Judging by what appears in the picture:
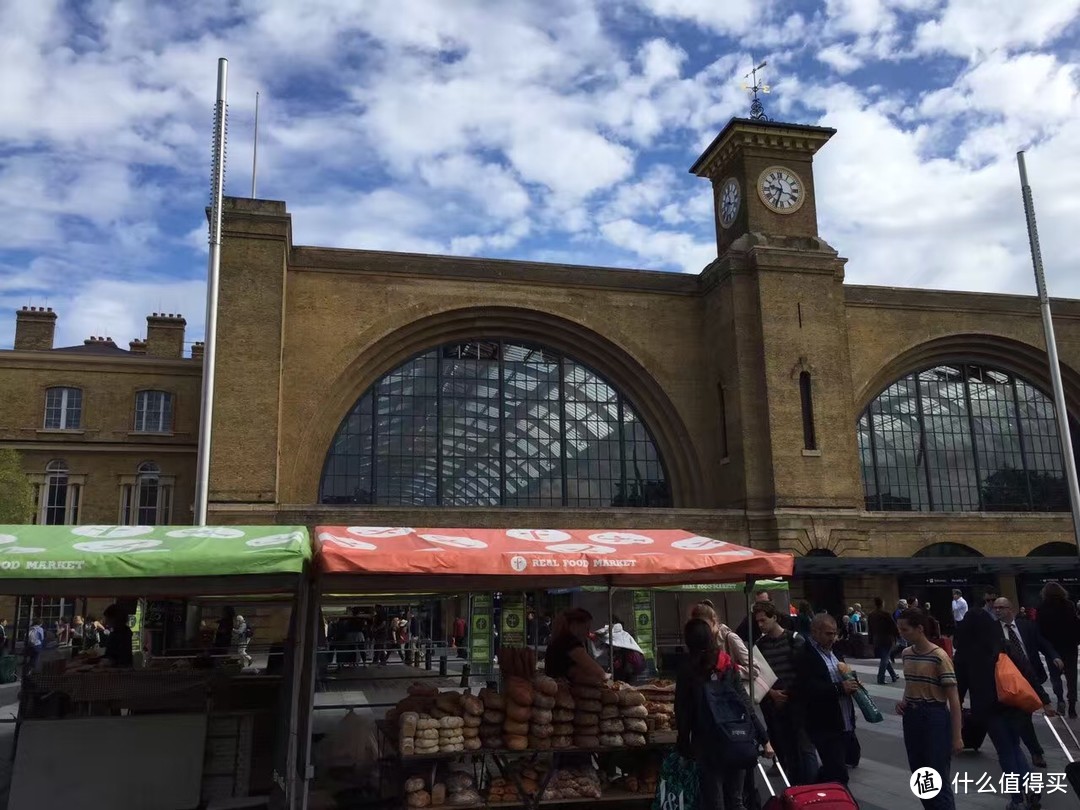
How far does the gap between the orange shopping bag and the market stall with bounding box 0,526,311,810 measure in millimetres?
5664

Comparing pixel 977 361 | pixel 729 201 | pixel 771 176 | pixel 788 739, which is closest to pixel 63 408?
pixel 729 201

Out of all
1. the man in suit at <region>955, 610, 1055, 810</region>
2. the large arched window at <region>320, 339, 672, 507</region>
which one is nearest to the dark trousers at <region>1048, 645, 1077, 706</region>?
the man in suit at <region>955, 610, 1055, 810</region>

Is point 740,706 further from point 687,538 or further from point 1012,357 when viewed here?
point 1012,357

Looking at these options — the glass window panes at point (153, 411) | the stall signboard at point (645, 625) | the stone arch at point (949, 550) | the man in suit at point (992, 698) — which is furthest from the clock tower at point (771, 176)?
the man in suit at point (992, 698)

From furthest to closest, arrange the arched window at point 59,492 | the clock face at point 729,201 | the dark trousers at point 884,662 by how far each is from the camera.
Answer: the clock face at point 729,201
the arched window at point 59,492
the dark trousers at point 884,662

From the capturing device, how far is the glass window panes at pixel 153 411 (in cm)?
3144

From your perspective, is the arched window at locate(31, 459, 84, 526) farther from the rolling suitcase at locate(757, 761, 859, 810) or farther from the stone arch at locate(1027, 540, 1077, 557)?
the stone arch at locate(1027, 540, 1077, 557)

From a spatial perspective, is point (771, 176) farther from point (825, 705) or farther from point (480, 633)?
point (825, 705)

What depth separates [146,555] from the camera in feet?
22.5

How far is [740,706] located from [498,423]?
81.8 feet

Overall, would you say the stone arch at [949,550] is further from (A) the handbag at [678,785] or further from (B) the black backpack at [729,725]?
(B) the black backpack at [729,725]

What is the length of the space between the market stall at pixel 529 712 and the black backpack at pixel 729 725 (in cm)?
132

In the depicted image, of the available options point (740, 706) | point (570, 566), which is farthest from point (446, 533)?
point (740, 706)

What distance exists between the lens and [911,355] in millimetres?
34469
